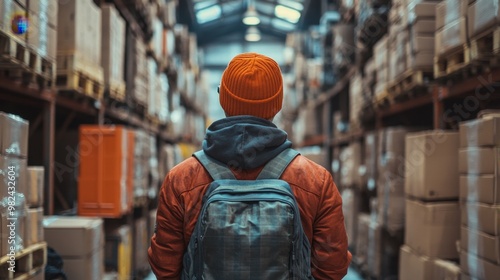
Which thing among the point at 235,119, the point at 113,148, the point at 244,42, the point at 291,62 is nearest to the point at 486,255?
the point at 235,119

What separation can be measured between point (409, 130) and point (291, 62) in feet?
32.6

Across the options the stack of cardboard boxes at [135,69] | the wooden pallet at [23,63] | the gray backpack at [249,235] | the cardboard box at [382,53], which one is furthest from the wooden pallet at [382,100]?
the gray backpack at [249,235]

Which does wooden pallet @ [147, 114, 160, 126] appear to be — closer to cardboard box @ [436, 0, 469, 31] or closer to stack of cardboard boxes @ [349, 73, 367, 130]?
stack of cardboard boxes @ [349, 73, 367, 130]

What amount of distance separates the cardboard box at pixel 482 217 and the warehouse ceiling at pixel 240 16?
41.6 ft

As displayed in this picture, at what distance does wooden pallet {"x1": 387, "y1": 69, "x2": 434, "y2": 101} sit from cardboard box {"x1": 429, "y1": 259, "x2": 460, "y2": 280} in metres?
1.66

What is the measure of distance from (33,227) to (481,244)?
2917 mm

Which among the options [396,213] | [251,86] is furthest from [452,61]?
[251,86]

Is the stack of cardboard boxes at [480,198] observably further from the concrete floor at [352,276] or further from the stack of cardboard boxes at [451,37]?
the concrete floor at [352,276]

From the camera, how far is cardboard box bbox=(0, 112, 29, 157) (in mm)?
2869

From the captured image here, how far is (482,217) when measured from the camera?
335 cm

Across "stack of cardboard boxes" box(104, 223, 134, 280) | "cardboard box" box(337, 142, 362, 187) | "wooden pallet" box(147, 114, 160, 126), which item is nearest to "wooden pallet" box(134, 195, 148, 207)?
"stack of cardboard boxes" box(104, 223, 134, 280)

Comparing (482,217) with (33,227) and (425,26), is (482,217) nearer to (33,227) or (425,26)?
(425,26)

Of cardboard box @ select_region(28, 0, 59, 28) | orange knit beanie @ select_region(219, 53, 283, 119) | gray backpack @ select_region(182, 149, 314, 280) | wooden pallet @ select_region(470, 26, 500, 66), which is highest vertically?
cardboard box @ select_region(28, 0, 59, 28)

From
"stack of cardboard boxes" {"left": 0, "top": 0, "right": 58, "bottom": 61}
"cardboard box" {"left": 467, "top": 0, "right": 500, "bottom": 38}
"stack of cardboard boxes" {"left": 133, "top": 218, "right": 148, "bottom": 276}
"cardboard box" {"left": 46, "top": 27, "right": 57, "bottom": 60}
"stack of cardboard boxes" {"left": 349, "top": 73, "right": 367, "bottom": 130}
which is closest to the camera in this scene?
"stack of cardboard boxes" {"left": 0, "top": 0, "right": 58, "bottom": 61}
